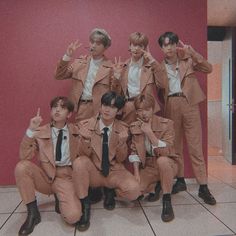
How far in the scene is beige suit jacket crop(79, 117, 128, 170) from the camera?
2.21m

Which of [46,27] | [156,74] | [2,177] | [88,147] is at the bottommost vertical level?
[2,177]

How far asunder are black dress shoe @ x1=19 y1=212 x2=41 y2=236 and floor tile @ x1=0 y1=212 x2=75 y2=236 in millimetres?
34

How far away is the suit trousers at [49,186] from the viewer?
2.00 m

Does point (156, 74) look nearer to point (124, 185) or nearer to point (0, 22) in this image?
point (124, 185)

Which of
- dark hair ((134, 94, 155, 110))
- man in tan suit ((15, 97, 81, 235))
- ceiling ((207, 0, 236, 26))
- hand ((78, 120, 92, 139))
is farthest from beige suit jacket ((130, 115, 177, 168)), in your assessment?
ceiling ((207, 0, 236, 26))

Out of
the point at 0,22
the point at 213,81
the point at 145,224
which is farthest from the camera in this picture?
the point at 213,81

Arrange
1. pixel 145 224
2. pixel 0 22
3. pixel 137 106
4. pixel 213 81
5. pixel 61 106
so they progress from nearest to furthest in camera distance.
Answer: pixel 145 224, pixel 61 106, pixel 137 106, pixel 0 22, pixel 213 81

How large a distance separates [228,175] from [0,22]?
3.27 m

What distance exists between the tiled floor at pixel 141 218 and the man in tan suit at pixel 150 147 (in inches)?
7.3

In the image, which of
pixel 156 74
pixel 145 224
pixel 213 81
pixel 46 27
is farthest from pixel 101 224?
pixel 213 81

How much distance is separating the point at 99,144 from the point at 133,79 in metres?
0.70

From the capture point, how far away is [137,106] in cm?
233

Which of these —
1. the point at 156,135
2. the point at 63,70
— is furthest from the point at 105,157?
the point at 63,70

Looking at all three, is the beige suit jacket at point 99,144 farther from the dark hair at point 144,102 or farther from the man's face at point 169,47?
the man's face at point 169,47
